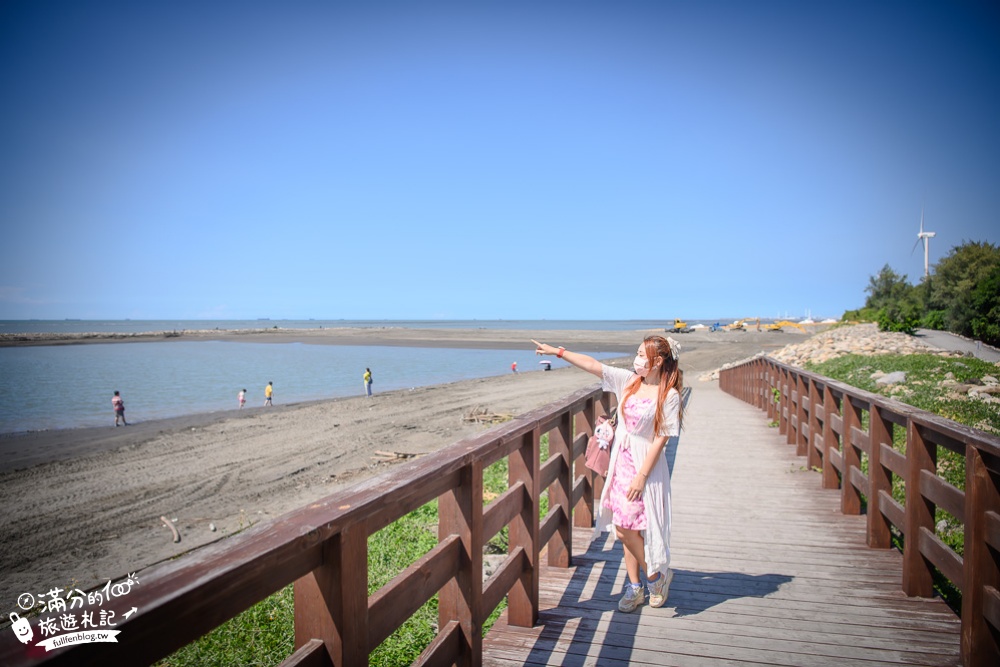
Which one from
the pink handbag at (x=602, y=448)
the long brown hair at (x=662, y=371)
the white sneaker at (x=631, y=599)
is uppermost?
the long brown hair at (x=662, y=371)

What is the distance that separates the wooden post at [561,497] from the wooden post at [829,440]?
3560mm

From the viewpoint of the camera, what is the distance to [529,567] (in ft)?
12.6

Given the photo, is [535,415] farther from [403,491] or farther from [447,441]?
[447,441]

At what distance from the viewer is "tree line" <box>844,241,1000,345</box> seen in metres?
33.2

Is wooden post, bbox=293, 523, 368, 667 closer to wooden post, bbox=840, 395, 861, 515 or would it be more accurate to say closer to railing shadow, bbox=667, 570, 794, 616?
railing shadow, bbox=667, 570, 794, 616

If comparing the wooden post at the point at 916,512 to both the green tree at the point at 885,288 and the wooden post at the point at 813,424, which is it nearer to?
the wooden post at the point at 813,424

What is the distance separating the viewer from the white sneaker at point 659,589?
4.07 meters

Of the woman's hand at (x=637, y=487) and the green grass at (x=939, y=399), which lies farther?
the green grass at (x=939, y=399)

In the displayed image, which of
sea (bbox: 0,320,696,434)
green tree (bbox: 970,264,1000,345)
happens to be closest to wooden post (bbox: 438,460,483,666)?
sea (bbox: 0,320,696,434)

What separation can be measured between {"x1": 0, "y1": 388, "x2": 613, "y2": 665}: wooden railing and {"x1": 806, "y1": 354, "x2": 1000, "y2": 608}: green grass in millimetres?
3070

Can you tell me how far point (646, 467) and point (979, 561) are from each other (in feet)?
5.63

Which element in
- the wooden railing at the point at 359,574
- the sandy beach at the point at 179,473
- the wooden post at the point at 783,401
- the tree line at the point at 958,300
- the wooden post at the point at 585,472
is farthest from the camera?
the tree line at the point at 958,300

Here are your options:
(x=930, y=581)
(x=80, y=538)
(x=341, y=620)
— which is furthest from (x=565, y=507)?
(x=80, y=538)

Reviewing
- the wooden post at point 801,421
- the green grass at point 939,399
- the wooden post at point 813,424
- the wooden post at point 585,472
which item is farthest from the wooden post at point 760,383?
the wooden post at point 585,472
